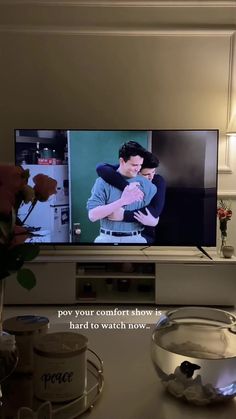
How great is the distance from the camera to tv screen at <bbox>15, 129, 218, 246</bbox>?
10.3 feet

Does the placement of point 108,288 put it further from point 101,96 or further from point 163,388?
point 163,388

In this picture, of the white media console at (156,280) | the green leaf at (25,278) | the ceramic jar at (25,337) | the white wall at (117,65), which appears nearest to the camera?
the green leaf at (25,278)

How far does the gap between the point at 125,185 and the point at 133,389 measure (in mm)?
2229

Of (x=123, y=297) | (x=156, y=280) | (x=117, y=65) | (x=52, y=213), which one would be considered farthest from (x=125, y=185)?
(x=117, y=65)

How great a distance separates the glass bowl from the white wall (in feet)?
8.43

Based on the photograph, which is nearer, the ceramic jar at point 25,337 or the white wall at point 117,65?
the ceramic jar at point 25,337

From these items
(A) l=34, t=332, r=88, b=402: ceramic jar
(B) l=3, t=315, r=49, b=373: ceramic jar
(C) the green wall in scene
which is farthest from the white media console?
(A) l=34, t=332, r=88, b=402: ceramic jar

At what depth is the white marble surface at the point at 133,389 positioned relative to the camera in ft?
2.88

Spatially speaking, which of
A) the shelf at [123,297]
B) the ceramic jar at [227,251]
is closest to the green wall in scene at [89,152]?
the shelf at [123,297]

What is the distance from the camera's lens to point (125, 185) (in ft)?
10.3

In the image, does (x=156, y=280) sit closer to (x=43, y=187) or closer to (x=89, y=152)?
(x=89, y=152)

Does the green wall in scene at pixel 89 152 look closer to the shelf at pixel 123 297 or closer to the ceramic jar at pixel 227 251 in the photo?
the shelf at pixel 123 297

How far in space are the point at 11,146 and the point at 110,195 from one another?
912 millimetres

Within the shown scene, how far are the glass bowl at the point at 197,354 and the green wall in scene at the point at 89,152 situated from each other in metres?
2.16
